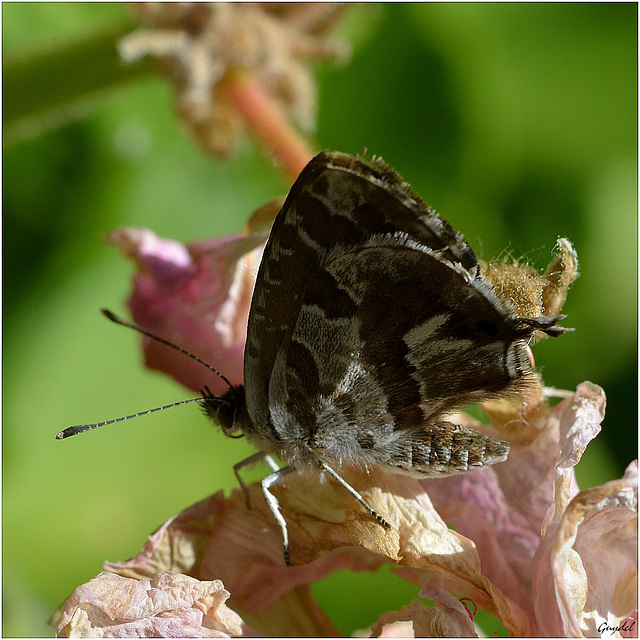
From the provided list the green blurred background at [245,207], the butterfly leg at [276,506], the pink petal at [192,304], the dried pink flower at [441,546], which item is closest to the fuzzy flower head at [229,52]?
the green blurred background at [245,207]

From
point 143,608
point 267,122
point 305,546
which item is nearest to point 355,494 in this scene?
point 305,546

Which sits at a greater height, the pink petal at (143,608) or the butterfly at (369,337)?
the butterfly at (369,337)

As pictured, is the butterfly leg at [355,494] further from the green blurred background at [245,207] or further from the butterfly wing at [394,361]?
the green blurred background at [245,207]

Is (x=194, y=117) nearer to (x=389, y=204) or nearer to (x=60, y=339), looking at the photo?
(x=60, y=339)

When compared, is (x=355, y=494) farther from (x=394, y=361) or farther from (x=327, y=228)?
(x=327, y=228)

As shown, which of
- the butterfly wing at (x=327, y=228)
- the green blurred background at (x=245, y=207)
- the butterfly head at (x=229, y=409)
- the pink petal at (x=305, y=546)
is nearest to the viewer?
the butterfly wing at (x=327, y=228)

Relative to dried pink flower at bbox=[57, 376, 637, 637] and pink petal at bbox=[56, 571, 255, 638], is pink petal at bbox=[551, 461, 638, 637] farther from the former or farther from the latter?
pink petal at bbox=[56, 571, 255, 638]

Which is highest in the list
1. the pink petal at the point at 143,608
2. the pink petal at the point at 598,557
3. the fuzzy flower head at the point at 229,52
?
the fuzzy flower head at the point at 229,52
